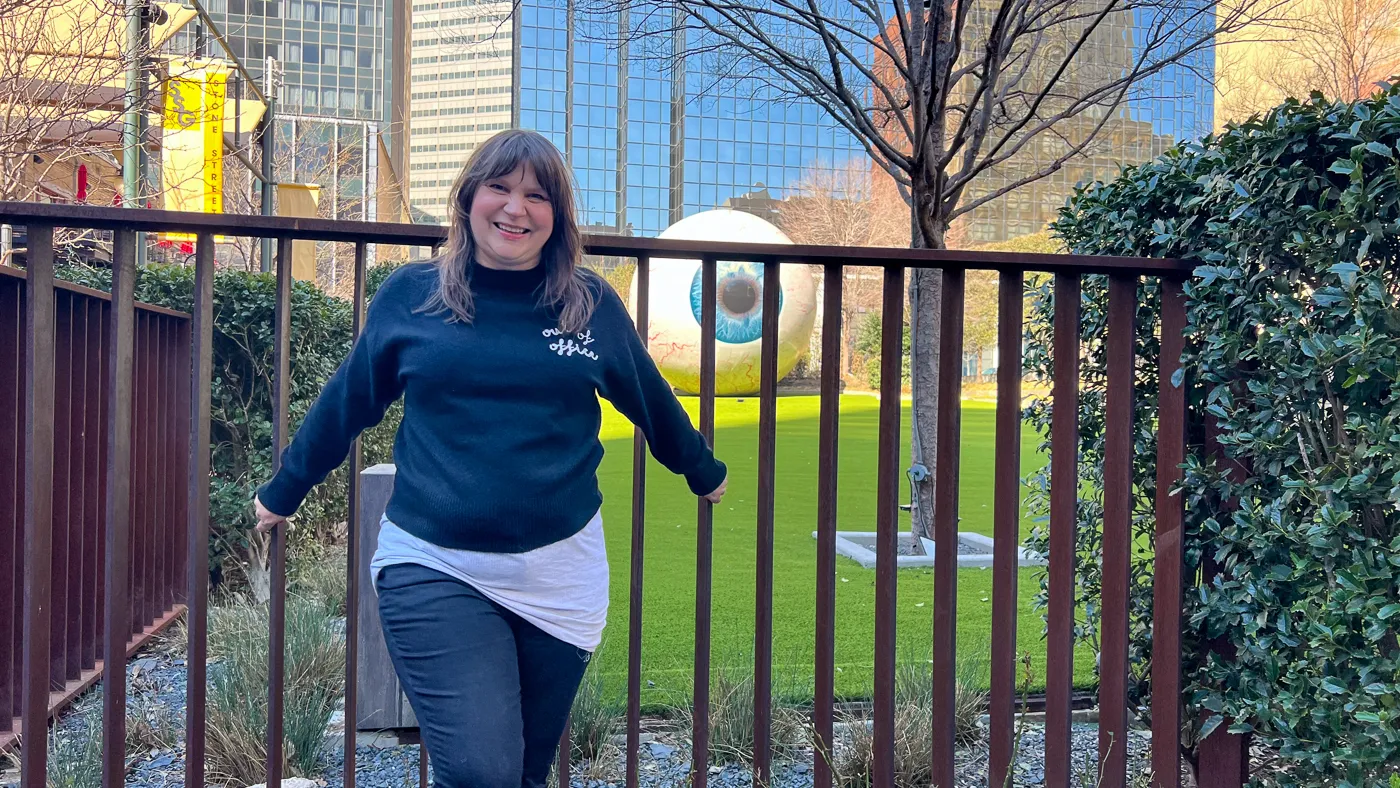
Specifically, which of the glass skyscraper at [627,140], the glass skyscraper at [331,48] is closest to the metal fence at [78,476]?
the glass skyscraper at [627,140]

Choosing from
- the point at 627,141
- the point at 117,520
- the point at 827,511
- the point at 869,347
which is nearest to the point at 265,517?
the point at 117,520

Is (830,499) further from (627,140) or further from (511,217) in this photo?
(627,140)

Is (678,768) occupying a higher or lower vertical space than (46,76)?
lower

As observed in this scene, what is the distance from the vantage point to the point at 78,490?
411 cm

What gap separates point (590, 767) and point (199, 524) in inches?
62.5

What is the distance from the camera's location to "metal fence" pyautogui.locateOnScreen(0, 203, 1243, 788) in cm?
226

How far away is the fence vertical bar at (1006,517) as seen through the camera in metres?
2.63

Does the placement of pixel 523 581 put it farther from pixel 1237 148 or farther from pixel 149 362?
pixel 149 362

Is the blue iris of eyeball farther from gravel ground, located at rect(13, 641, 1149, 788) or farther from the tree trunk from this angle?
gravel ground, located at rect(13, 641, 1149, 788)

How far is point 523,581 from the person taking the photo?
1984 millimetres

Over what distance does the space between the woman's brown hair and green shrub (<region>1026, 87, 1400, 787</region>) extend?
1570 millimetres

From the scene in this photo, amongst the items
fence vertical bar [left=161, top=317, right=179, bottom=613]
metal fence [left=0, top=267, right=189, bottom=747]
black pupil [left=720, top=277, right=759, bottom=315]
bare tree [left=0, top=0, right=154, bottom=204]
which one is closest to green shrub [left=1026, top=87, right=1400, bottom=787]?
metal fence [left=0, top=267, right=189, bottom=747]

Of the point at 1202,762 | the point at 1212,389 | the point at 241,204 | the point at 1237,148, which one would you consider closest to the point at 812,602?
the point at 1202,762

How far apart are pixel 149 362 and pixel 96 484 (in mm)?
794
